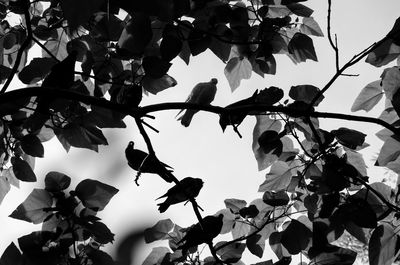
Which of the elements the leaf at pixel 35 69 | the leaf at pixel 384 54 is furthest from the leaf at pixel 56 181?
the leaf at pixel 384 54

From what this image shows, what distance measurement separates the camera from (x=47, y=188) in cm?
145

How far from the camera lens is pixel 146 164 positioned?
1067 millimetres

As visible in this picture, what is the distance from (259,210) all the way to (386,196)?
19.1 inches

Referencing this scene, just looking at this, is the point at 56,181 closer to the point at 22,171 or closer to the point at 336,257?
the point at 22,171

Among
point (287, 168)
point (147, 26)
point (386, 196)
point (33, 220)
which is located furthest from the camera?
point (287, 168)

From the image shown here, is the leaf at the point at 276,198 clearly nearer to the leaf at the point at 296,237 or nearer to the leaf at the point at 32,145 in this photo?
the leaf at the point at 296,237

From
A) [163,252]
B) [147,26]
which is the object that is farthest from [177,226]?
[147,26]

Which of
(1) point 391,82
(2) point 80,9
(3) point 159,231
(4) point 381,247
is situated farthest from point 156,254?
(2) point 80,9

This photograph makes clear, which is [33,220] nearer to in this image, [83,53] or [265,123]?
[83,53]

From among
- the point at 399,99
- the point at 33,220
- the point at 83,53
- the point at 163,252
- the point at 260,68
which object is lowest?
the point at 163,252

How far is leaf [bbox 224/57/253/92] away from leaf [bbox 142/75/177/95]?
0.37m

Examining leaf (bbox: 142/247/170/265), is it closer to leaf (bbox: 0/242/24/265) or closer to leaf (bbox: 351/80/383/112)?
leaf (bbox: 0/242/24/265)

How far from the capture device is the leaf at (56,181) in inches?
57.0

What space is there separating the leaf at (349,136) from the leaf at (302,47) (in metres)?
0.31
